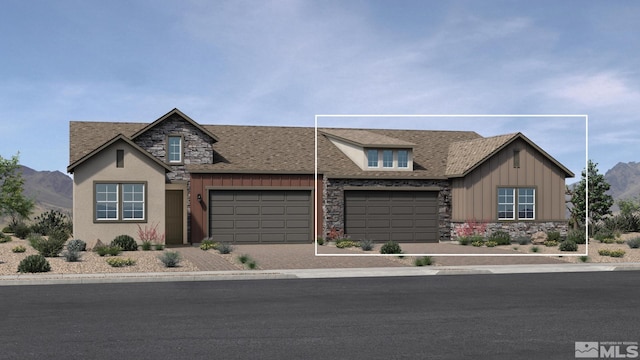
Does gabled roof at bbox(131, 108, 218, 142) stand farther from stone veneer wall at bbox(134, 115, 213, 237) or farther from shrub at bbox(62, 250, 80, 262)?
shrub at bbox(62, 250, 80, 262)

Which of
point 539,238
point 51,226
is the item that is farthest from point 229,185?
point 539,238

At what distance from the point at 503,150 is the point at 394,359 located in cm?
2921

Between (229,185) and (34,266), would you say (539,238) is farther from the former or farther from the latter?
(34,266)

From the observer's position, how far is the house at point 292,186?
107 feet

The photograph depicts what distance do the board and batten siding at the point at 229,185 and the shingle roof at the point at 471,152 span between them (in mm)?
7235

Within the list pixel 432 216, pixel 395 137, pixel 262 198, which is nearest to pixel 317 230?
pixel 262 198

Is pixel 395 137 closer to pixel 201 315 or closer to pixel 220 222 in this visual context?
pixel 220 222

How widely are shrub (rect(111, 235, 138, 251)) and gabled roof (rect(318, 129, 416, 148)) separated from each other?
1281 centimetres

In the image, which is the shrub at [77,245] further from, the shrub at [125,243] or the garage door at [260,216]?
the garage door at [260,216]

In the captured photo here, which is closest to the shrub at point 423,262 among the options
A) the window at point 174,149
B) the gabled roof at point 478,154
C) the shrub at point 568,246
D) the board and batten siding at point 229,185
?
the shrub at point 568,246

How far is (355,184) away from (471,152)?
22.7 ft

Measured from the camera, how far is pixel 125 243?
30062 millimetres

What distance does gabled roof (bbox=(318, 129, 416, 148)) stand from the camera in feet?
123

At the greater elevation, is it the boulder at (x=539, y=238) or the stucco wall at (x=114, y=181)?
the stucco wall at (x=114, y=181)
